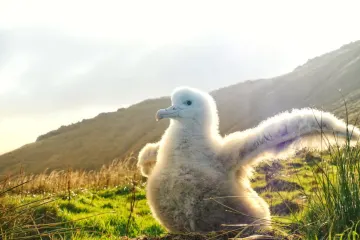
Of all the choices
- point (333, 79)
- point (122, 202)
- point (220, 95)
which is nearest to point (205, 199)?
point (122, 202)

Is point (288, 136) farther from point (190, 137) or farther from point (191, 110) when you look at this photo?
point (191, 110)

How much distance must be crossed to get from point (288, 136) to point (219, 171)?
848 mm

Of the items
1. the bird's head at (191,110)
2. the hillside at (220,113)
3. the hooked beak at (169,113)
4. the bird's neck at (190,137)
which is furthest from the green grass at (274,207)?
the hillside at (220,113)

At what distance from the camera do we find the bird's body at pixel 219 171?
5.18 m

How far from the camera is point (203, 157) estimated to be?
18.5 ft

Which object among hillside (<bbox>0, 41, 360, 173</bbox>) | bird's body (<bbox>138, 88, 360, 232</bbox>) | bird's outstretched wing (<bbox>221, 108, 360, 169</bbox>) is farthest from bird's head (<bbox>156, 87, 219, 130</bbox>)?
hillside (<bbox>0, 41, 360, 173</bbox>)

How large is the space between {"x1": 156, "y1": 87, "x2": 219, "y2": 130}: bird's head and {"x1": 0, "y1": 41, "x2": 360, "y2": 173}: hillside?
6707cm

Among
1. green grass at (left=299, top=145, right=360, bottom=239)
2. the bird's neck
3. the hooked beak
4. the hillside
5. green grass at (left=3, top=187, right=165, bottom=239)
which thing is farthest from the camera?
the hillside

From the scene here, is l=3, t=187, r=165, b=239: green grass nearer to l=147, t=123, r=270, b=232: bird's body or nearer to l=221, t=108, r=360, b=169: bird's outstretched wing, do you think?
l=147, t=123, r=270, b=232: bird's body

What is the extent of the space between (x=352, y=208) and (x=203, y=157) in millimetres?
2109

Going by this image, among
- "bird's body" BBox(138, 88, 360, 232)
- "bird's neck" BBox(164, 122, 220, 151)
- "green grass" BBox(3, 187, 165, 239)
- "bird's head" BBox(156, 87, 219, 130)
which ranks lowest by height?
"green grass" BBox(3, 187, 165, 239)

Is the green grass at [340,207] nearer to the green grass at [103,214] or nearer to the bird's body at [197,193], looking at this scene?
the bird's body at [197,193]

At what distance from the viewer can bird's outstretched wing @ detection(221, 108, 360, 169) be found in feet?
17.0

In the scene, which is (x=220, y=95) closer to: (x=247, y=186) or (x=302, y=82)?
(x=302, y=82)
